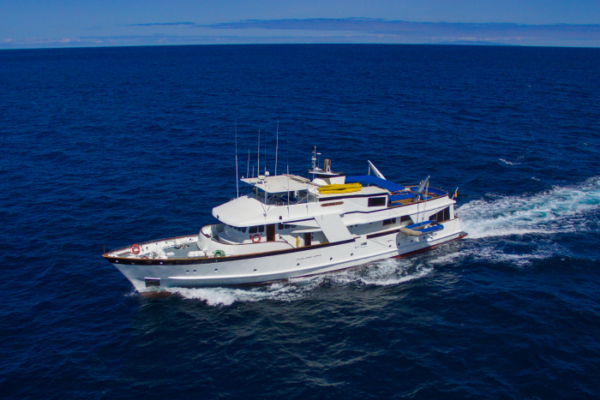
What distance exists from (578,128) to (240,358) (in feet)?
231

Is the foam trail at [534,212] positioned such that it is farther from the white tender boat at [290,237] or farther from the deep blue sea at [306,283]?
the white tender boat at [290,237]

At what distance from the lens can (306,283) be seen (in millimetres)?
33188

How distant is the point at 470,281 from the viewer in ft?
108

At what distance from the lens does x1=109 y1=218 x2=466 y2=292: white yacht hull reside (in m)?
31.0

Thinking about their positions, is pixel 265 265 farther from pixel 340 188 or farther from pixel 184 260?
pixel 340 188

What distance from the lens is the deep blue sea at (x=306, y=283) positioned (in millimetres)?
23875

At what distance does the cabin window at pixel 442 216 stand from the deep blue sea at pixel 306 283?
2676 millimetres

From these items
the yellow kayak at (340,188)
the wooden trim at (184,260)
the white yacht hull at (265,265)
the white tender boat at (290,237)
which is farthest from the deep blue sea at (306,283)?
the yellow kayak at (340,188)

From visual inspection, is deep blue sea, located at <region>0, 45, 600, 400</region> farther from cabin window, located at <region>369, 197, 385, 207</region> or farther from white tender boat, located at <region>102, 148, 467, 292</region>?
cabin window, located at <region>369, 197, 385, 207</region>

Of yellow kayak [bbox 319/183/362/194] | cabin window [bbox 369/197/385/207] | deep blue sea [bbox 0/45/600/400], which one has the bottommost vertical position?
deep blue sea [bbox 0/45/600/400]

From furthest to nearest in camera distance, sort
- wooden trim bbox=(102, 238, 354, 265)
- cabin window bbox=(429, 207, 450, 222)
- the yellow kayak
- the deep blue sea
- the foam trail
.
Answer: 1. the foam trail
2. cabin window bbox=(429, 207, 450, 222)
3. the yellow kayak
4. wooden trim bbox=(102, 238, 354, 265)
5. the deep blue sea

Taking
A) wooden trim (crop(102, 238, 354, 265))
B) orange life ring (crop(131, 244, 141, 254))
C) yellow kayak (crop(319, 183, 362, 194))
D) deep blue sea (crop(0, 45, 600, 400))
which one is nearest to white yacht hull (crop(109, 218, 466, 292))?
wooden trim (crop(102, 238, 354, 265))

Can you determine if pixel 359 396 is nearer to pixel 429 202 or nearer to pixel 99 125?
pixel 429 202

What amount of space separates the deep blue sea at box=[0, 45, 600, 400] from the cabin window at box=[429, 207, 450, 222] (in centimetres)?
268
